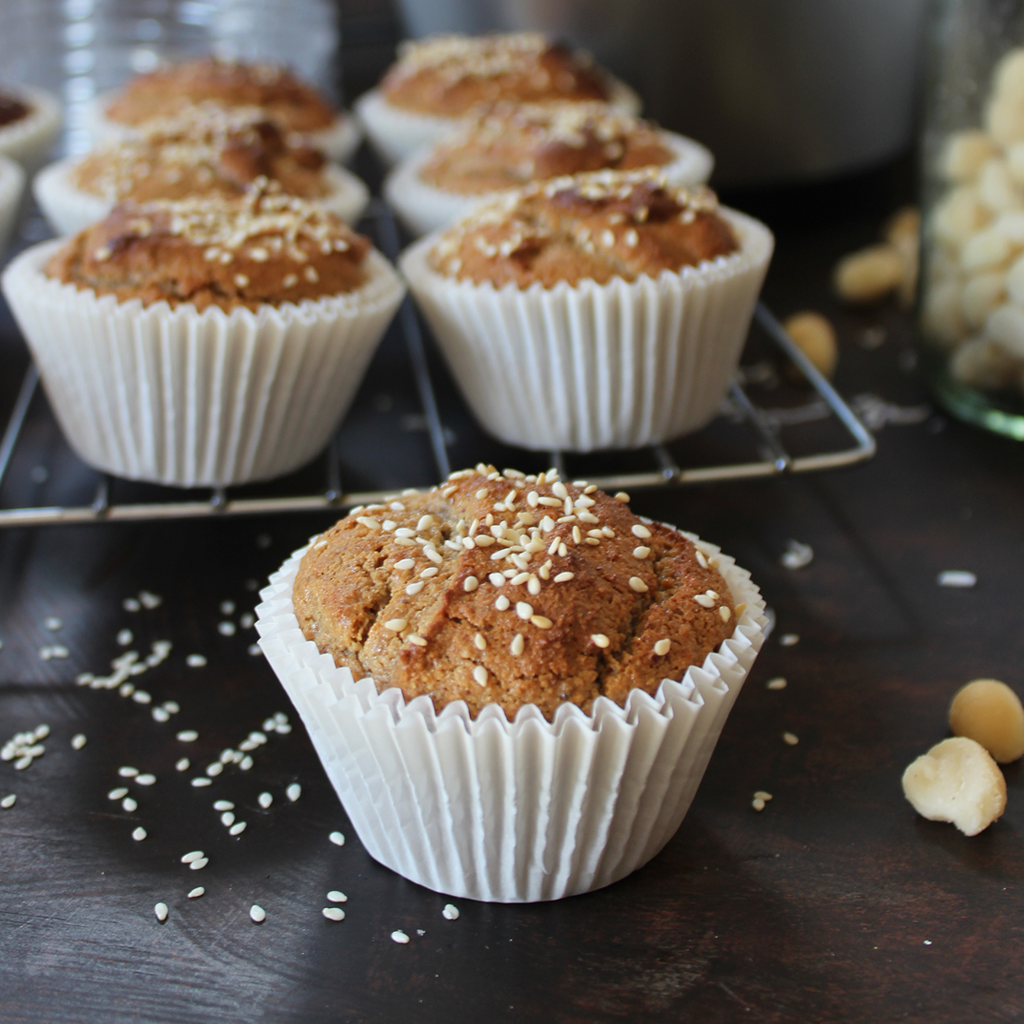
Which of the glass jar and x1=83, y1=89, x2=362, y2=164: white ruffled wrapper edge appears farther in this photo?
x1=83, y1=89, x2=362, y2=164: white ruffled wrapper edge

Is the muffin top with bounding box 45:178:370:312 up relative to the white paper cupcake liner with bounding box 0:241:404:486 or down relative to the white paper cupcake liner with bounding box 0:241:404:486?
up

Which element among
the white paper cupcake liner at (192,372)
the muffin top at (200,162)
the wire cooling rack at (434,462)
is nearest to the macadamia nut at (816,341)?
the wire cooling rack at (434,462)

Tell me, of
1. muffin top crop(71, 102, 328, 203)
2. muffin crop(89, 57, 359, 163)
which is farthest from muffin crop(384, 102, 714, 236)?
muffin crop(89, 57, 359, 163)

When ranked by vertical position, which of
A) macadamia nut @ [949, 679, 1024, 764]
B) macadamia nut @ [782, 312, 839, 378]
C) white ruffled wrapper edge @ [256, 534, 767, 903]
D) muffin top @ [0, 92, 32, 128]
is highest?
muffin top @ [0, 92, 32, 128]

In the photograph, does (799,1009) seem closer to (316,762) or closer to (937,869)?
(937,869)

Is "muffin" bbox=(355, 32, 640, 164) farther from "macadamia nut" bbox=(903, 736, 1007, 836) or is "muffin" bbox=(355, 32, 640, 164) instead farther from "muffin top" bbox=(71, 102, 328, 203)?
"macadamia nut" bbox=(903, 736, 1007, 836)

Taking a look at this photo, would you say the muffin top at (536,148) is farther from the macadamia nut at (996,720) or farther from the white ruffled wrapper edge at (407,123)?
the macadamia nut at (996,720)
